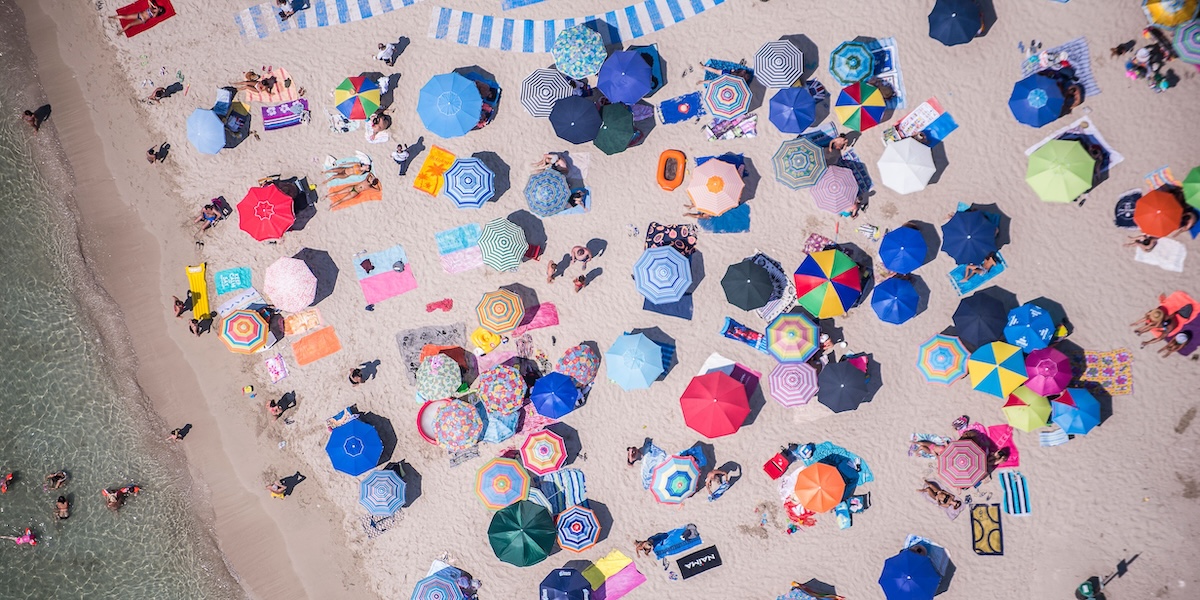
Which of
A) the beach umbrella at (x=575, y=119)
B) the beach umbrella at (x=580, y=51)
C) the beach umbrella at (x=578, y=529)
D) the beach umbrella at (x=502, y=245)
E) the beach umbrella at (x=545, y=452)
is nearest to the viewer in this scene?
the beach umbrella at (x=575, y=119)

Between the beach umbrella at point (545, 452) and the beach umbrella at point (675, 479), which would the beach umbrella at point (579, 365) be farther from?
the beach umbrella at point (675, 479)

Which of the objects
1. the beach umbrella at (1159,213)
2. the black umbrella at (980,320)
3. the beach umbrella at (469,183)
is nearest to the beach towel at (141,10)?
the beach umbrella at (469,183)

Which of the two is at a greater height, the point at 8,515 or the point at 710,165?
the point at 710,165

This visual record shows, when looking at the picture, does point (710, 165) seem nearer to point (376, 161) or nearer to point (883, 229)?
point (883, 229)

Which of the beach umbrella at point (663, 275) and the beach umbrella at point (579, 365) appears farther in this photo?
the beach umbrella at point (579, 365)

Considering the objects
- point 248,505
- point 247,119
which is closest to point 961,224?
point 247,119
